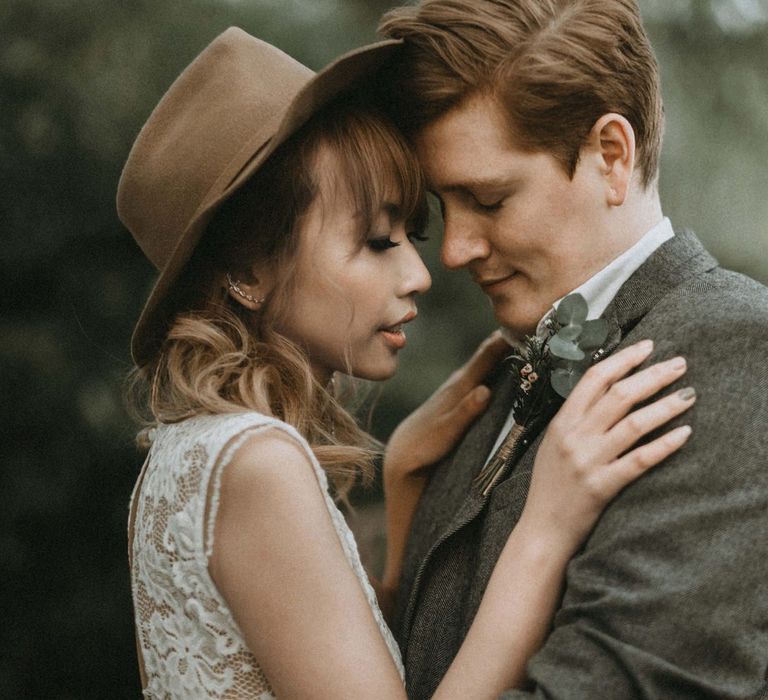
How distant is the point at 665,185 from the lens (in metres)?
3.98

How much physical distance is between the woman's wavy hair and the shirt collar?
39cm

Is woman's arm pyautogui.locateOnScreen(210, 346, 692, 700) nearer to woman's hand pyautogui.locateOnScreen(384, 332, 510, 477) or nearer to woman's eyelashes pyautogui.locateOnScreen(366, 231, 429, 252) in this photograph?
woman's eyelashes pyautogui.locateOnScreen(366, 231, 429, 252)

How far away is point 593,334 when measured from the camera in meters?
1.83

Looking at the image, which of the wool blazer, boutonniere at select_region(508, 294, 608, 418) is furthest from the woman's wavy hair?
the wool blazer

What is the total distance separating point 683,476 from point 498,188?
2.41 feet

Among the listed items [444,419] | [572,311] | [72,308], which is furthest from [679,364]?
[72,308]

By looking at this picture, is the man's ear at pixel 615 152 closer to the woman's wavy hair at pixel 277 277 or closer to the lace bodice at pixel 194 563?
the woman's wavy hair at pixel 277 277

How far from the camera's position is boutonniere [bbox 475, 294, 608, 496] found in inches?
72.0

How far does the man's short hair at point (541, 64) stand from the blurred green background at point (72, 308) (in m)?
1.42

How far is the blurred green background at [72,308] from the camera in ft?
10.2

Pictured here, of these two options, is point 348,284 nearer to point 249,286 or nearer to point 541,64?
point 249,286

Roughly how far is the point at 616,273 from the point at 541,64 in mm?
432

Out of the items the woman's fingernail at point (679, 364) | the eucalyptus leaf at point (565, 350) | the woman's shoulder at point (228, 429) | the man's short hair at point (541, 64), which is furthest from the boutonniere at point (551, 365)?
the woman's shoulder at point (228, 429)

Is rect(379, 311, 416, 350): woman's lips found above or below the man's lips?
below
